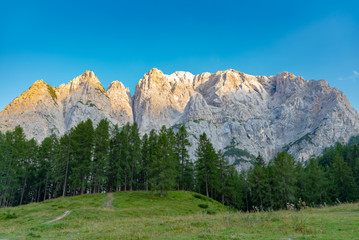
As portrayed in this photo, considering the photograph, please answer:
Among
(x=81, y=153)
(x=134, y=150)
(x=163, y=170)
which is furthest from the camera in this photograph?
(x=134, y=150)

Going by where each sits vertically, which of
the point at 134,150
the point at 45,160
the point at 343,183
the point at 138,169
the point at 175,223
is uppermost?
the point at 134,150

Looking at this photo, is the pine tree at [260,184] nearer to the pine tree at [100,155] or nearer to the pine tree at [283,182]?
the pine tree at [283,182]

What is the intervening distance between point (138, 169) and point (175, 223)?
45.3 meters

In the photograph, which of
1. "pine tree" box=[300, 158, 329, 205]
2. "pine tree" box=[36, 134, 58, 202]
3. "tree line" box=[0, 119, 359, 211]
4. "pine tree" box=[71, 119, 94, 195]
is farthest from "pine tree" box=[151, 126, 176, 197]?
"pine tree" box=[300, 158, 329, 205]

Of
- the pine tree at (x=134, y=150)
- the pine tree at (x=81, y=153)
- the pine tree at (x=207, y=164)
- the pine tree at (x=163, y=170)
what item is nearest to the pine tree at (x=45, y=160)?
the pine tree at (x=81, y=153)

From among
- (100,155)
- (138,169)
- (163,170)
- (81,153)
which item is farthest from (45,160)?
(163,170)

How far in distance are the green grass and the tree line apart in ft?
31.1

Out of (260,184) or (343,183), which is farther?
(260,184)

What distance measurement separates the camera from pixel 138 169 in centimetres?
6253

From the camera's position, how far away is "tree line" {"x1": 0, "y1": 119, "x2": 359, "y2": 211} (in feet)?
174

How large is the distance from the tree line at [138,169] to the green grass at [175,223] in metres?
9.49

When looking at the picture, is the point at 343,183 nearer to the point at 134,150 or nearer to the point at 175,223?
the point at 134,150

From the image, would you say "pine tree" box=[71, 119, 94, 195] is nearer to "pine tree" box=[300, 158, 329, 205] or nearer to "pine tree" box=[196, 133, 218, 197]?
"pine tree" box=[196, 133, 218, 197]

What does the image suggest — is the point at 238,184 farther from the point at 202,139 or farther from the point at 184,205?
the point at 184,205
